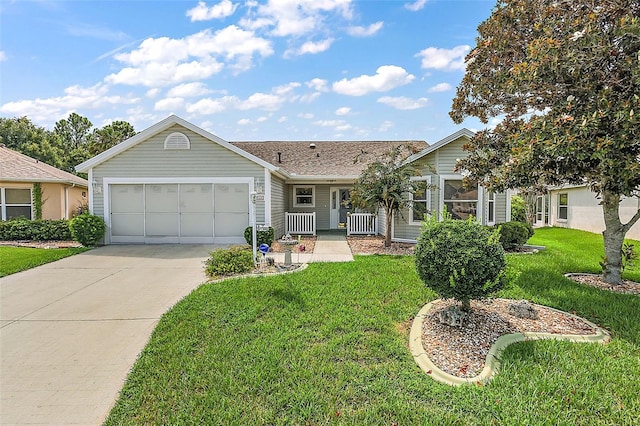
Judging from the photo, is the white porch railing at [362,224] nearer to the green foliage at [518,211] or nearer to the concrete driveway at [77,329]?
the concrete driveway at [77,329]

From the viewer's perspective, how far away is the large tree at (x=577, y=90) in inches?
193

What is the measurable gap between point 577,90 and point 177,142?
11.6 m

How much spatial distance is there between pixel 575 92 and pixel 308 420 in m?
6.59

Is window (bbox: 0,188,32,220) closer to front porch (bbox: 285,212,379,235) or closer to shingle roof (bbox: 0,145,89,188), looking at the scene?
shingle roof (bbox: 0,145,89,188)

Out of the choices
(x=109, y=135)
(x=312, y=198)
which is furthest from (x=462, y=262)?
(x=109, y=135)

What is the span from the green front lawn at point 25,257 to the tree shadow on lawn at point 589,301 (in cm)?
1183

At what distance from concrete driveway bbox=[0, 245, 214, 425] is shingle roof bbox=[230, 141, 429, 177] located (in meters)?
8.49

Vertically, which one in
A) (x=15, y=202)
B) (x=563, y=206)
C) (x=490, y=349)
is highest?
(x=15, y=202)

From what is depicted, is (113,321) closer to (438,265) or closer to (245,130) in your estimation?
(438,265)

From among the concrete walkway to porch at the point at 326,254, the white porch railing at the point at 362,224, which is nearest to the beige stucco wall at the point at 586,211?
the white porch railing at the point at 362,224

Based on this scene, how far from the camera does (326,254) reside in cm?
1031

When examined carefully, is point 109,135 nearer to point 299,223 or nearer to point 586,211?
point 299,223

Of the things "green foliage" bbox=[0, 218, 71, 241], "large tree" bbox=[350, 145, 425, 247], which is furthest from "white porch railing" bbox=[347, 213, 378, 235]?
"green foliage" bbox=[0, 218, 71, 241]

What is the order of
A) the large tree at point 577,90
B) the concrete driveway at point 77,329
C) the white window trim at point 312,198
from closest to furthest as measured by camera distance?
the concrete driveway at point 77,329 < the large tree at point 577,90 < the white window trim at point 312,198
